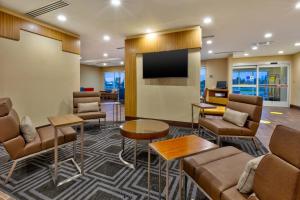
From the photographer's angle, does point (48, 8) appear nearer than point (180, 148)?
No

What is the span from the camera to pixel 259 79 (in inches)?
335

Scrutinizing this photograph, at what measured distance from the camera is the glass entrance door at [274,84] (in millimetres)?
8148

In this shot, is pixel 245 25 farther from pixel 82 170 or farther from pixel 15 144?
pixel 15 144

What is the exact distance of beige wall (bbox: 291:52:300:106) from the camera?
23.8ft

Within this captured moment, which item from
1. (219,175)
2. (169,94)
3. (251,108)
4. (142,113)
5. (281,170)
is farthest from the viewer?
(142,113)

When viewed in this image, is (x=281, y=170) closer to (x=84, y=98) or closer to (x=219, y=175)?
(x=219, y=175)

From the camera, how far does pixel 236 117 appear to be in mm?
3020

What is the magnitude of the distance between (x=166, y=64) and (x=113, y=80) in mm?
9180

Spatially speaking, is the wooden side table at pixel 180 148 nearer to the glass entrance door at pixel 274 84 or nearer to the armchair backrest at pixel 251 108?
the armchair backrest at pixel 251 108

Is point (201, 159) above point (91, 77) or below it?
below

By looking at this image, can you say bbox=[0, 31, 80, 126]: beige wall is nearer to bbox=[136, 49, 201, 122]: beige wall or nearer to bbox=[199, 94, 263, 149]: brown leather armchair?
bbox=[136, 49, 201, 122]: beige wall

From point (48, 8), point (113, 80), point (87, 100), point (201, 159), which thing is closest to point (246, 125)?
point (201, 159)

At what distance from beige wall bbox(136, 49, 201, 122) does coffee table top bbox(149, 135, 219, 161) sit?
2844 millimetres

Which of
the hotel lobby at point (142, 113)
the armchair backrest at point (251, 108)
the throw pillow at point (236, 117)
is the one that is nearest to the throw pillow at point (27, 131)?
the hotel lobby at point (142, 113)
